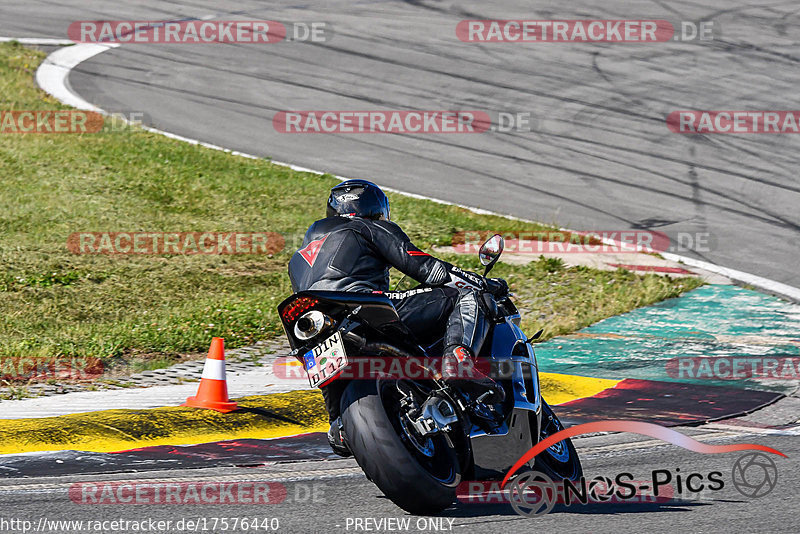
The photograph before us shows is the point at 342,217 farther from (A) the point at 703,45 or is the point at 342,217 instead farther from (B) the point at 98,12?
(B) the point at 98,12

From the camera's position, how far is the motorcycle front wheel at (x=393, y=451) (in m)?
4.91

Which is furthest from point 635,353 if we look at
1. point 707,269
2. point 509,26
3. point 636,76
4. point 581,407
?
point 509,26

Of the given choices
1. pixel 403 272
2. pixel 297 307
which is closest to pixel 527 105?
pixel 403 272

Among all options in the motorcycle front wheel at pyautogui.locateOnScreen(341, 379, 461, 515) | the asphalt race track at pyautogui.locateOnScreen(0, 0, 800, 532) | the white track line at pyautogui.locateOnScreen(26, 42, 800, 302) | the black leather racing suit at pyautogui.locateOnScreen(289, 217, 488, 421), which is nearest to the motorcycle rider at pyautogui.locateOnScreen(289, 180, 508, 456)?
the black leather racing suit at pyautogui.locateOnScreen(289, 217, 488, 421)

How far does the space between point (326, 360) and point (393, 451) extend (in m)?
0.53

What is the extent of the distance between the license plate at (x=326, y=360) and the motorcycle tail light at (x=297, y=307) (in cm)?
19

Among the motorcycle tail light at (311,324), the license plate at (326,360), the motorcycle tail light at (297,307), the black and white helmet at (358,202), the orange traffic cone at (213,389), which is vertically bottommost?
the orange traffic cone at (213,389)

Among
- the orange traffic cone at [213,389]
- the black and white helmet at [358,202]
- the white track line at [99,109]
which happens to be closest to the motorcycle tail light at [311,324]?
the black and white helmet at [358,202]

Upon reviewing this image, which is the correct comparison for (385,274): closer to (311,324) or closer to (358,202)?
(358,202)

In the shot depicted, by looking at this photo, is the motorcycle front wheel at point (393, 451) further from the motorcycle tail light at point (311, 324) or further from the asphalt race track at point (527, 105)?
the asphalt race track at point (527, 105)

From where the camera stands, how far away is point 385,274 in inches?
229

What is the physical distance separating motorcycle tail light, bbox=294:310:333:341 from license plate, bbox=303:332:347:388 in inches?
2.5

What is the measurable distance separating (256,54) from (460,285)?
18.4 meters

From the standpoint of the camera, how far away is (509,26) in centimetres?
2548
